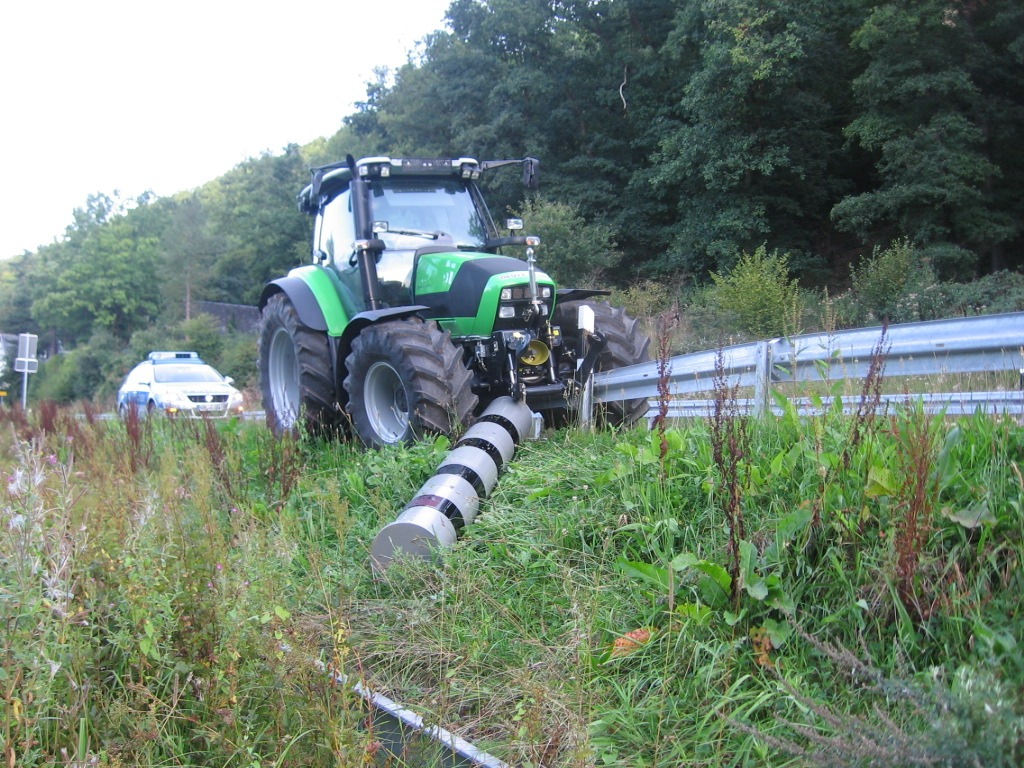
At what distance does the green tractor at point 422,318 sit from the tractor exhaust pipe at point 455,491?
416mm

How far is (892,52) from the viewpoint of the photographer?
77.7 feet

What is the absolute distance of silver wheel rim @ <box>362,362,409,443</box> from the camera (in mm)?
7105

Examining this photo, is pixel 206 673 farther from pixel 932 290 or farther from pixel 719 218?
pixel 719 218

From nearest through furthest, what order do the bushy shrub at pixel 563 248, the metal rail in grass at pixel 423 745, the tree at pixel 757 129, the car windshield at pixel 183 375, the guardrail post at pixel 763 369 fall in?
the metal rail in grass at pixel 423 745, the guardrail post at pixel 763 369, the car windshield at pixel 183 375, the bushy shrub at pixel 563 248, the tree at pixel 757 129

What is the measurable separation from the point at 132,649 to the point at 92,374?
54.5 meters

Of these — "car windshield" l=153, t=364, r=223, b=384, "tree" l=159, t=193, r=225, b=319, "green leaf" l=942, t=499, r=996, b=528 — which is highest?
"tree" l=159, t=193, r=225, b=319

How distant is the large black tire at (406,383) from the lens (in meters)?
6.36

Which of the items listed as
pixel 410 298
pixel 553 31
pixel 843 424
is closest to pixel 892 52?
pixel 553 31

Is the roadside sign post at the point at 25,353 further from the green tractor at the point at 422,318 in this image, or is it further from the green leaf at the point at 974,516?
the green leaf at the point at 974,516

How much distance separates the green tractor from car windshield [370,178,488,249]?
0.04 ft

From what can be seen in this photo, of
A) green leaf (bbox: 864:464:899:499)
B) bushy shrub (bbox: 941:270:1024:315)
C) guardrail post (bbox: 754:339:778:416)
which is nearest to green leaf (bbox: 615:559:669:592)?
green leaf (bbox: 864:464:899:499)

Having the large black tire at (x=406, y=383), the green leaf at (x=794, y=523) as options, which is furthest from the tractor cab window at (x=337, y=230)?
the green leaf at (x=794, y=523)

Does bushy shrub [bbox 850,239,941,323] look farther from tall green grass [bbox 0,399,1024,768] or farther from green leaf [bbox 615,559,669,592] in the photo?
green leaf [bbox 615,559,669,592]

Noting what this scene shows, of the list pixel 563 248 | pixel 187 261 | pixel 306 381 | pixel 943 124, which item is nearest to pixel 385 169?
pixel 306 381
